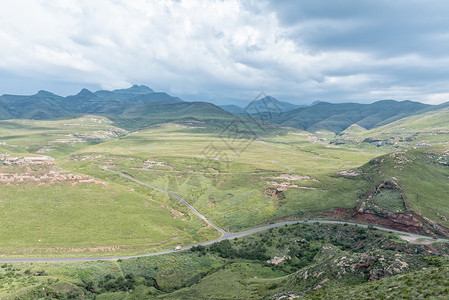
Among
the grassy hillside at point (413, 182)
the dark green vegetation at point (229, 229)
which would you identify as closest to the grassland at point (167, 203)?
the grassy hillside at point (413, 182)

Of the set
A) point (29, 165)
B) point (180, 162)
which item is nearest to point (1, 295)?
point (29, 165)

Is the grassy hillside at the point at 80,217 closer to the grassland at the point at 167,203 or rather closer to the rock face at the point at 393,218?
the grassland at the point at 167,203

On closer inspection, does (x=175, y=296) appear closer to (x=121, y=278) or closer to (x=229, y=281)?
(x=229, y=281)

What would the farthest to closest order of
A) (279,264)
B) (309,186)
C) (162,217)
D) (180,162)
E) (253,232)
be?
1. (180,162)
2. (309,186)
3. (162,217)
4. (253,232)
5. (279,264)

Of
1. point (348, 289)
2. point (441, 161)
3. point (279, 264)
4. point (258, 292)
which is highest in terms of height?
point (441, 161)

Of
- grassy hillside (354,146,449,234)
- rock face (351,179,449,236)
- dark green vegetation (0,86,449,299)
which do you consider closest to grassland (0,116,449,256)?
grassy hillside (354,146,449,234)

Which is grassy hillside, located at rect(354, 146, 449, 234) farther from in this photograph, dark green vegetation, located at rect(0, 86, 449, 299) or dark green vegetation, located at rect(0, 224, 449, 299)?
dark green vegetation, located at rect(0, 224, 449, 299)

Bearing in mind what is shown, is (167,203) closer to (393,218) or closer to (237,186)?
(237,186)

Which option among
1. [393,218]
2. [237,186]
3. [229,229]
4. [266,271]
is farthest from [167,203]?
[393,218]
